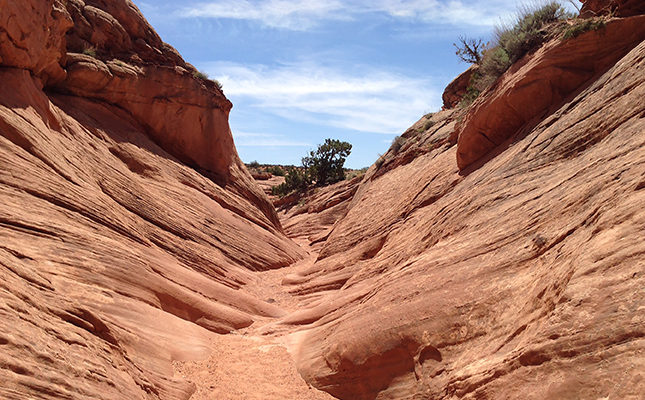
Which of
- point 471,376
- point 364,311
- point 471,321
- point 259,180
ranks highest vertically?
point 259,180

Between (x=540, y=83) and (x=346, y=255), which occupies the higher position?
(x=540, y=83)

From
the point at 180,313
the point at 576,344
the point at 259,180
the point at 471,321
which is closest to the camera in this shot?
the point at 576,344

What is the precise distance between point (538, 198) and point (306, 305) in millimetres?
7256

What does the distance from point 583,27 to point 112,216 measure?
11168 mm

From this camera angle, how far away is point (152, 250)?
11.6 m

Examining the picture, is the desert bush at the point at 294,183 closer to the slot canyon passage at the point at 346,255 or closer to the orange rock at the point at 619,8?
the slot canyon passage at the point at 346,255

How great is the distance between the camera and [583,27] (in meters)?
9.81

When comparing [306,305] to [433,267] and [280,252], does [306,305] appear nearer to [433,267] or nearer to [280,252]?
[433,267]

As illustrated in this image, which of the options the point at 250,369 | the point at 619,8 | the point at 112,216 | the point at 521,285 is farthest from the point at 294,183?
the point at 521,285

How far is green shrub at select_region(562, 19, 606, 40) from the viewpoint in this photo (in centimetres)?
970

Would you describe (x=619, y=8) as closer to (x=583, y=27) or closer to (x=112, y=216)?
(x=583, y=27)

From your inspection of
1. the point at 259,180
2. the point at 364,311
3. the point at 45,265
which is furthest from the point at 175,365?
the point at 259,180

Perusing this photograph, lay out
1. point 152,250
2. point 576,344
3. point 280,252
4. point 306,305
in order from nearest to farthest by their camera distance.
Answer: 1. point 576,344
2. point 152,250
3. point 306,305
4. point 280,252

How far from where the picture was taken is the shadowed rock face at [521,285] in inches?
170
